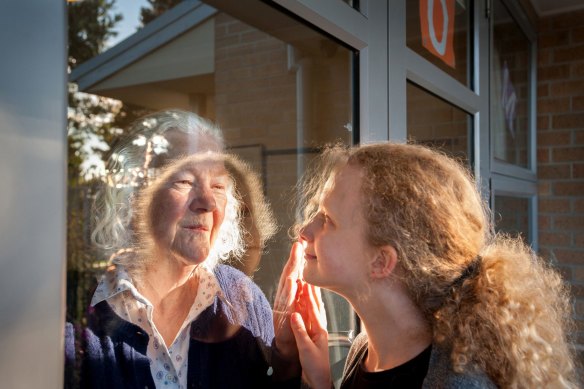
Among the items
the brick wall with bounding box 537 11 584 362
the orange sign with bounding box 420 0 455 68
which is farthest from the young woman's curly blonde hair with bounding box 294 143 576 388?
the brick wall with bounding box 537 11 584 362

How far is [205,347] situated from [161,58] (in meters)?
0.49

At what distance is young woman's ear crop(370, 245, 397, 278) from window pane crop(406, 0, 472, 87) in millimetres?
861

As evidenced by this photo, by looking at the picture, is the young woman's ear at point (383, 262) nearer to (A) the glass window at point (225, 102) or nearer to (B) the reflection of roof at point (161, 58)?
(A) the glass window at point (225, 102)

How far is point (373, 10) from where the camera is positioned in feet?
4.54

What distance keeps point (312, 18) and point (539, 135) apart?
8.23ft

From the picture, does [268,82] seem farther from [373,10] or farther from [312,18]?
[373,10]

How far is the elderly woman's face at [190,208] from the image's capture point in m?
0.82

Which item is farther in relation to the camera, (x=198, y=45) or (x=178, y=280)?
(x=198, y=45)

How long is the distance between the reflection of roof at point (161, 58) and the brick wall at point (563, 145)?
8.86ft

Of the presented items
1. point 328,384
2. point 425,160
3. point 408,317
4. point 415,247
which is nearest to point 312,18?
point 425,160

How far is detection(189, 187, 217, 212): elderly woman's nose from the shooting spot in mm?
867

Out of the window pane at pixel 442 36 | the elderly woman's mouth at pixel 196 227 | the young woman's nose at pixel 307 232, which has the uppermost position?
the window pane at pixel 442 36

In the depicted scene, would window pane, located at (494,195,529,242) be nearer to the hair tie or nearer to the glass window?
the glass window

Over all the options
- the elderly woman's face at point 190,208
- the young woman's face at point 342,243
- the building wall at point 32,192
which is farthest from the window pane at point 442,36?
the building wall at point 32,192
